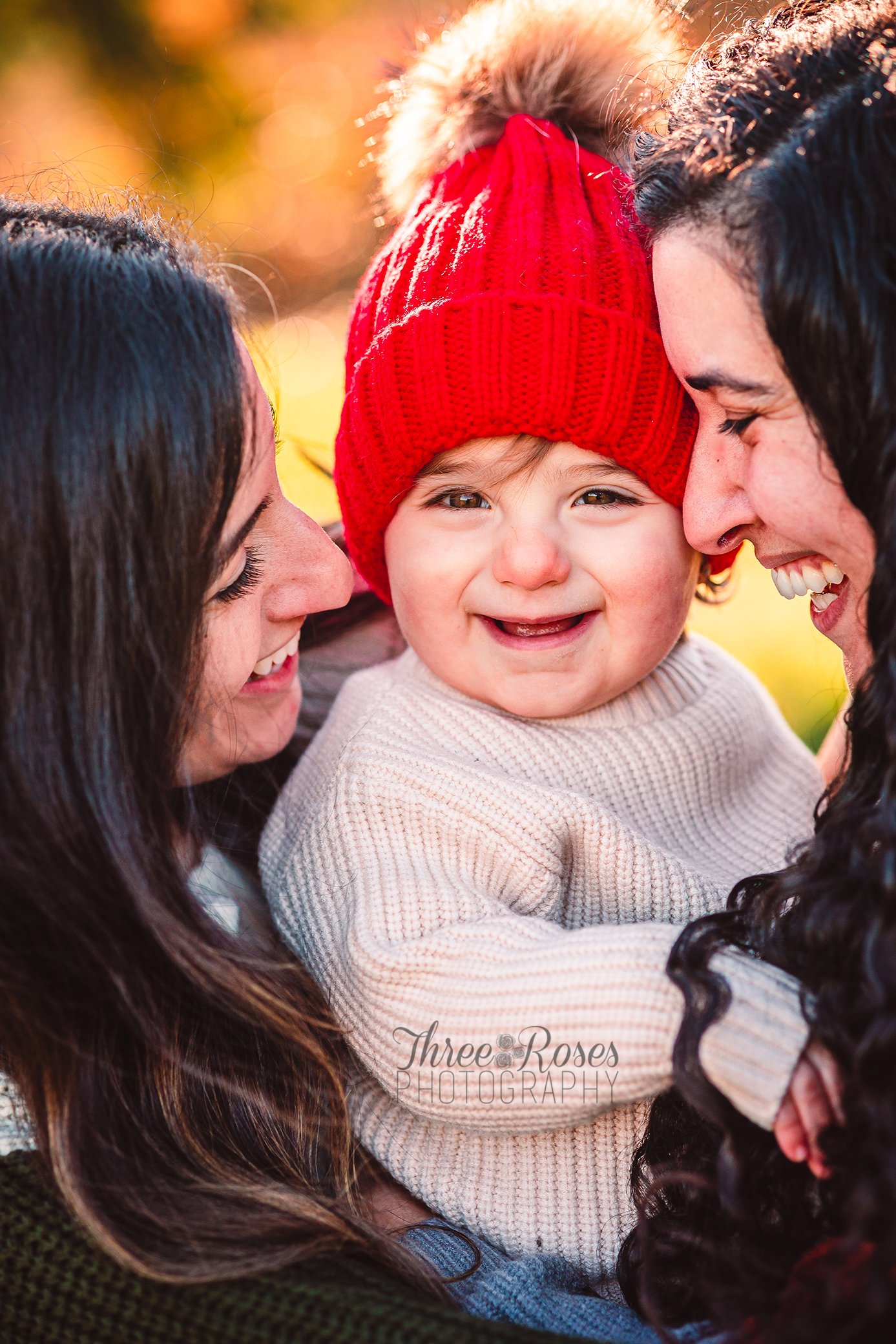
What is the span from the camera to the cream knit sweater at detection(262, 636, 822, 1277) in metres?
1.31

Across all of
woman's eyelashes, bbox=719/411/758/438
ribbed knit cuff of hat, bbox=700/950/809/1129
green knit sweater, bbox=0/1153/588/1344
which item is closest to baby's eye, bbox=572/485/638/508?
woman's eyelashes, bbox=719/411/758/438

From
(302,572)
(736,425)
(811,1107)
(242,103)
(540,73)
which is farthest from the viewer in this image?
(242,103)

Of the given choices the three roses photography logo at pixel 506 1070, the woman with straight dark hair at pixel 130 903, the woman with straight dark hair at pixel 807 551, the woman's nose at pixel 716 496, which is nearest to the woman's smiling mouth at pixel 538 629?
the woman's nose at pixel 716 496

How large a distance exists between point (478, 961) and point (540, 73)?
139 cm

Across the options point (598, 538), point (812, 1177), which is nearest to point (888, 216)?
point (598, 538)

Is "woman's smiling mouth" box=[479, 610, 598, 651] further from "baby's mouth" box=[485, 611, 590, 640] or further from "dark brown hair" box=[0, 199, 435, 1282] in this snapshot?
"dark brown hair" box=[0, 199, 435, 1282]

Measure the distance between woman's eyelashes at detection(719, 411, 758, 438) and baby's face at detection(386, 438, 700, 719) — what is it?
239mm

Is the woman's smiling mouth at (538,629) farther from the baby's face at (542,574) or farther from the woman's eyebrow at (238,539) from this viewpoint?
the woman's eyebrow at (238,539)

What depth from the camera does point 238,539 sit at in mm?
1512

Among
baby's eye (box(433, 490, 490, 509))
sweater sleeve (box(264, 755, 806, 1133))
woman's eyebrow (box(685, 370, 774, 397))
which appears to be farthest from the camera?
baby's eye (box(433, 490, 490, 509))

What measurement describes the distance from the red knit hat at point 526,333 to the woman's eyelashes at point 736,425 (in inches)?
7.0

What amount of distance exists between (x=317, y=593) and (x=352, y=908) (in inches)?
18.3

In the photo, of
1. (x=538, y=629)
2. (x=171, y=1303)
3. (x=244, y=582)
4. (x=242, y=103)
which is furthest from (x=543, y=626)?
(x=242, y=103)

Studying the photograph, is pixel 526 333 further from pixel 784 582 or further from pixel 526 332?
pixel 784 582
